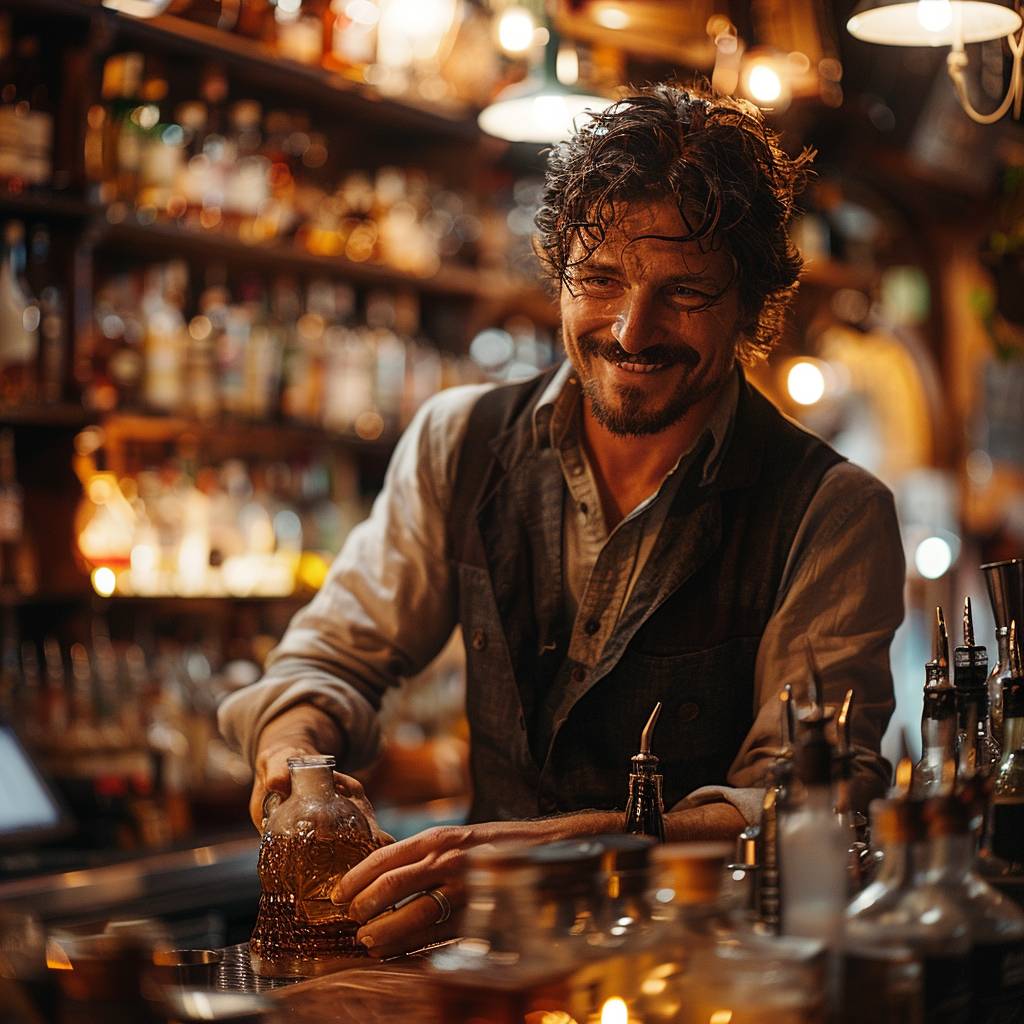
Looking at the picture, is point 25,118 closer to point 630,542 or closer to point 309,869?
point 630,542

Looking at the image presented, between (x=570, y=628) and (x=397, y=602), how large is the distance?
0.25m

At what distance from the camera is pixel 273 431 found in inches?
149

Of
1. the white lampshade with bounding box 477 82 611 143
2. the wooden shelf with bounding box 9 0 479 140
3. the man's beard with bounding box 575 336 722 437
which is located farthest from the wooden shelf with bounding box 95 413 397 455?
the man's beard with bounding box 575 336 722 437

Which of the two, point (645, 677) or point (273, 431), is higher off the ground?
point (273, 431)

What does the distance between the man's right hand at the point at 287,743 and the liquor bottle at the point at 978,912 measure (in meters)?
0.75

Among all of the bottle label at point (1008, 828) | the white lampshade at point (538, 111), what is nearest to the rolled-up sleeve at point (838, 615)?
the bottle label at point (1008, 828)

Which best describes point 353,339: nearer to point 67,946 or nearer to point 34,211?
point 34,211

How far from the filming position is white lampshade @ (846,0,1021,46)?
6.58 ft

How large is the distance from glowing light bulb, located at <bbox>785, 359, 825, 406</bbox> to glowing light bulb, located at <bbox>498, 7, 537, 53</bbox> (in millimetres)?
2502

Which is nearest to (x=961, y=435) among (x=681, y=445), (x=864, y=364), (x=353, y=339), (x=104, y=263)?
(x=864, y=364)

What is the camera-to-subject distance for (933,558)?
17.8 ft

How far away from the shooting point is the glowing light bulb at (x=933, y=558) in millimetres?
5348

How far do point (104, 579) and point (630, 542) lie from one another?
5.89ft

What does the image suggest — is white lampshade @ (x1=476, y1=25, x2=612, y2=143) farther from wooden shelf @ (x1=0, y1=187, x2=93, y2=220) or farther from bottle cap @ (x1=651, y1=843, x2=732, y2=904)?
bottle cap @ (x1=651, y1=843, x2=732, y2=904)
